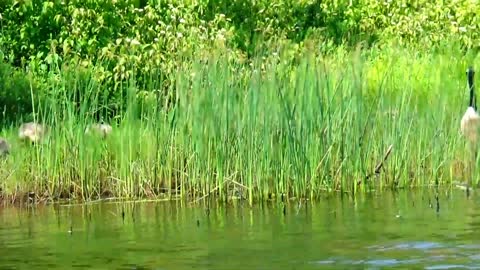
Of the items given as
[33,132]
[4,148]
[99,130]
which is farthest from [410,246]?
[4,148]

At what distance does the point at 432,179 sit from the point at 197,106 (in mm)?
2426

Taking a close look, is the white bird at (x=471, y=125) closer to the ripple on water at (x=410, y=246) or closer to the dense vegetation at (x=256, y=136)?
the dense vegetation at (x=256, y=136)

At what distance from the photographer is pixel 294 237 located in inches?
307

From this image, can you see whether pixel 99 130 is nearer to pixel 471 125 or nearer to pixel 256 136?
pixel 256 136

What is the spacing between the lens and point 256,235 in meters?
7.96

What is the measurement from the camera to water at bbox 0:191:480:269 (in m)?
6.86

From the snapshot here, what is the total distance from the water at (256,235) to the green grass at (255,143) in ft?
1.09

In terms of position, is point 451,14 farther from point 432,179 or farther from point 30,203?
point 30,203

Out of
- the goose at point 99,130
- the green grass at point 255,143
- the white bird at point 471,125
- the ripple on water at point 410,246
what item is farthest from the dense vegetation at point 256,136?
the ripple on water at point 410,246

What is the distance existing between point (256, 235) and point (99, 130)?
13.6ft

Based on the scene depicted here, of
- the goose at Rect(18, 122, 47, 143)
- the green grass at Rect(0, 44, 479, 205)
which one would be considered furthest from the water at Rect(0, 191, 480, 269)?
the goose at Rect(18, 122, 47, 143)

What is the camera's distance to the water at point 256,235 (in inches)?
270

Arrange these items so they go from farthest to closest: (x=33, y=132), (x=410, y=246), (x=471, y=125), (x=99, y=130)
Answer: (x=33, y=132)
(x=99, y=130)
(x=471, y=125)
(x=410, y=246)

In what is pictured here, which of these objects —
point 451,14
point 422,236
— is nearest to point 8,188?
point 422,236
